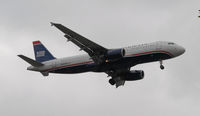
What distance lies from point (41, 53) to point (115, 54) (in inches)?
662

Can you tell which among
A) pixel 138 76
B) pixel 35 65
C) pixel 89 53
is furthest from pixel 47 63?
pixel 138 76

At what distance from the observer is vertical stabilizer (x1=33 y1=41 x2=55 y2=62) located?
7562 centimetres

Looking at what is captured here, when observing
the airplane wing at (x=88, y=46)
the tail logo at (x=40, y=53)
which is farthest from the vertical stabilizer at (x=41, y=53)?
the airplane wing at (x=88, y=46)

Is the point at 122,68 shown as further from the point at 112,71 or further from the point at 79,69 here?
the point at 79,69

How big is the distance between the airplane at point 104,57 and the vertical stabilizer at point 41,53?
334 centimetres

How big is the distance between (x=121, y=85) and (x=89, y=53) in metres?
9.75

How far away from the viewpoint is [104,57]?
217ft

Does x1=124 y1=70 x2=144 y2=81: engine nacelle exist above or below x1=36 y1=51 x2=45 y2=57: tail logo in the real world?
below

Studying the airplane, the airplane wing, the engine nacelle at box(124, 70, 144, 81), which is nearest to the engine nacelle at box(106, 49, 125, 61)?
the airplane

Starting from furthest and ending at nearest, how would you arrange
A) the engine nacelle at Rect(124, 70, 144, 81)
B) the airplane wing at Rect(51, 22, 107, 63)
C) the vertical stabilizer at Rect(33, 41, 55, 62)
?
the vertical stabilizer at Rect(33, 41, 55, 62), the engine nacelle at Rect(124, 70, 144, 81), the airplane wing at Rect(51, 22, 107, 63)

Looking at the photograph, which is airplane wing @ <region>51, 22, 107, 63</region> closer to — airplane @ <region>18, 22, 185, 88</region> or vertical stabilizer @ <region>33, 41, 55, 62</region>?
airplane @ <region>18, 22, 185, 88</region>

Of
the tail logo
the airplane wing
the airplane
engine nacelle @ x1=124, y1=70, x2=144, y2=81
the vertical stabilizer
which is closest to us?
the airplane wing

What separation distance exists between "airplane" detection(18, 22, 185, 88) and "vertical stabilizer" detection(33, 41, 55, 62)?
3344 millimetres

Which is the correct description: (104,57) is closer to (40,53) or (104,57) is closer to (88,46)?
(88,46)
